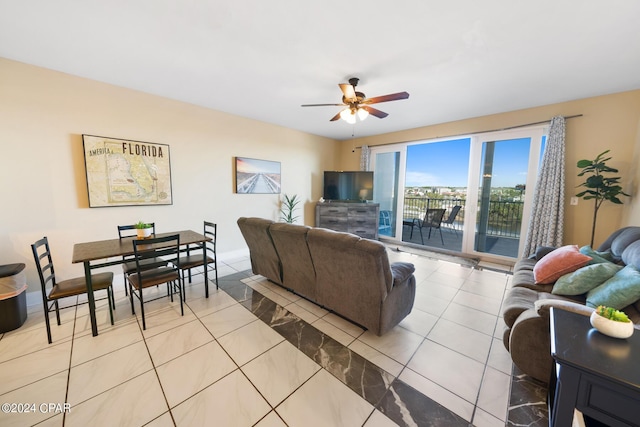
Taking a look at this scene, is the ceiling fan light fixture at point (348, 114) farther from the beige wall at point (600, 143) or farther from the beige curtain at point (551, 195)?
the beige curtain at point (551, 195)

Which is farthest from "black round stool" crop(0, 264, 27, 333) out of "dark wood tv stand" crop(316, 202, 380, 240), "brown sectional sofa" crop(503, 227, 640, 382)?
"dark wood tv stand" crop(316, 202, 380, 240)

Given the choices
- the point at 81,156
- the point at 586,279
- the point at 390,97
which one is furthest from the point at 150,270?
the point at 586,279

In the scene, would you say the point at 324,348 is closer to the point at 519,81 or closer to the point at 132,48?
the point at 132,48

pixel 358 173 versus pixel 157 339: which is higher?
pixel 358 173

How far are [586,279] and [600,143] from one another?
2.68 m

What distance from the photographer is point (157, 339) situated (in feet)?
6.53

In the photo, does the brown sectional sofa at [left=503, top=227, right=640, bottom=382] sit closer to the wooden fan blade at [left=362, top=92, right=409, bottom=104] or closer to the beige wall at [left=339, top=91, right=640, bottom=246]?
the beige wall at [left=339, top=91, right=640, bottom=246]

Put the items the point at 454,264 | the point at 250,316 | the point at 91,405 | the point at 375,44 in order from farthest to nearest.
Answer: the point at 454,264 → the point at 250,316 → the point at 375,44 → the point at 91,405

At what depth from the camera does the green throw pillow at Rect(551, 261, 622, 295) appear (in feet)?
5.91

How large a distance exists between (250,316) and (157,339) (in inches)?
31.3

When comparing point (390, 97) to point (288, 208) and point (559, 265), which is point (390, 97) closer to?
point (559, 265)

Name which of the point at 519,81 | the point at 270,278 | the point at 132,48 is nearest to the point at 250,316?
the point at 270,278

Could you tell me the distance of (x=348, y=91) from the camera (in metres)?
2.55

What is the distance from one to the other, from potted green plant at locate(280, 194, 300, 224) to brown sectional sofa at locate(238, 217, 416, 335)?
2.41m
